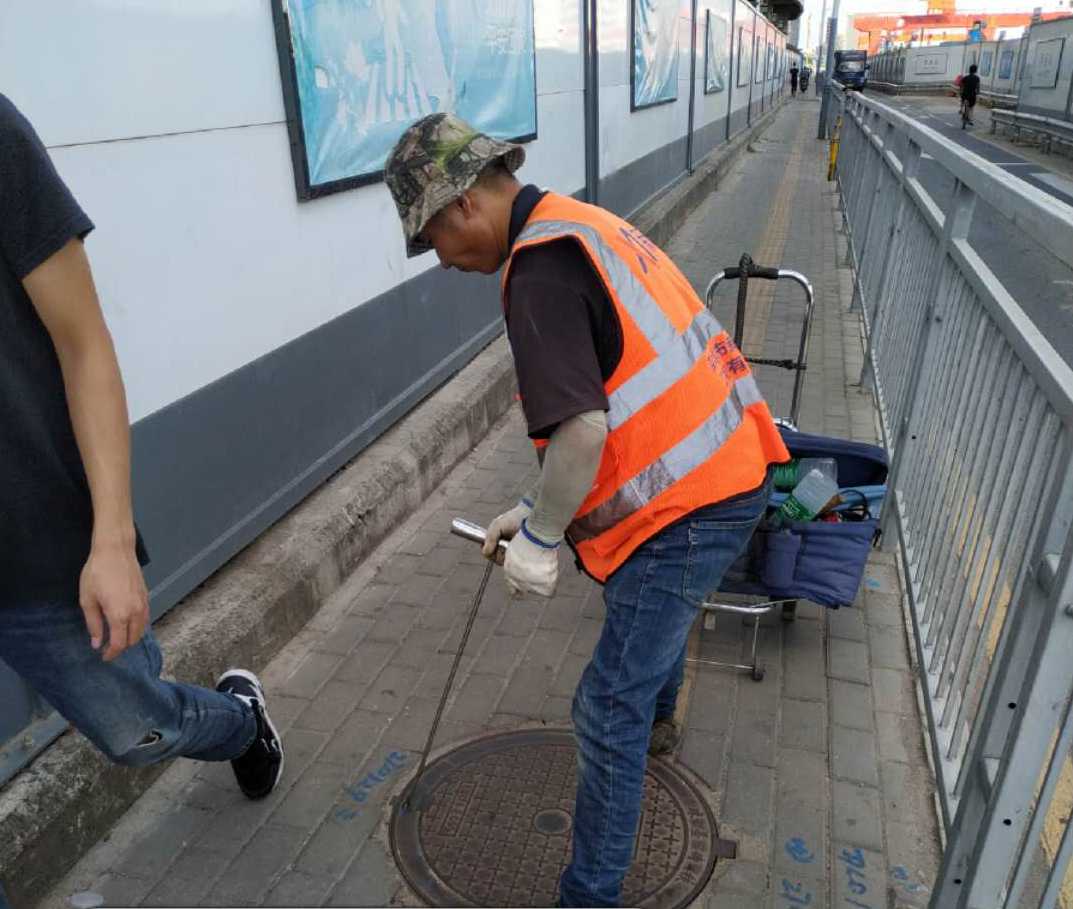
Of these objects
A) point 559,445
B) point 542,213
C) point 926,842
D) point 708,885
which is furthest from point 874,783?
point 542,213

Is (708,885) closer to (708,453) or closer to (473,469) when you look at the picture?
(708,453)

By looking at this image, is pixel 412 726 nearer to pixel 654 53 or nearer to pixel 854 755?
pixel 854 755

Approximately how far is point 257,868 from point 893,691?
7.21 feet

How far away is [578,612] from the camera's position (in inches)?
146

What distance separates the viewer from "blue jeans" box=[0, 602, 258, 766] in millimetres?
1878

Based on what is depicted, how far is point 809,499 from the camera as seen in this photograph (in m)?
3.10

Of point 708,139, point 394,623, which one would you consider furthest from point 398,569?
point 708,139

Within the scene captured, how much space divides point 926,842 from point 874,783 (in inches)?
9.9

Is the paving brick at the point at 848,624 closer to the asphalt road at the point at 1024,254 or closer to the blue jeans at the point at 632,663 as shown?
the asphalt road at the point at 1024,254

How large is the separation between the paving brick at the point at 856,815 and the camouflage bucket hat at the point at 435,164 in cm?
206

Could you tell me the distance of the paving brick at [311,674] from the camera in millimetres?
3266

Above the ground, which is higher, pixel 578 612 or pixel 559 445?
pixel 559 445

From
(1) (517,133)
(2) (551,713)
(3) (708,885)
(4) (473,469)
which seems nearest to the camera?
(3) (708,885)

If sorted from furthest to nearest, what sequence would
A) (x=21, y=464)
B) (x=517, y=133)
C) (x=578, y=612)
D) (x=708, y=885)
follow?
1. (x=517, y=133)
2. (x=578, y=612)
3. (x=708, y=885)
4. (x=21, y=464)
